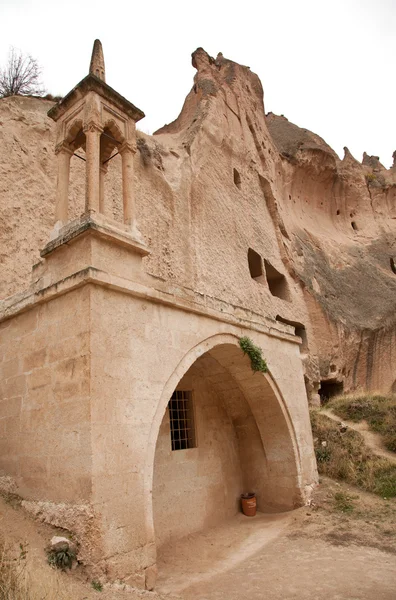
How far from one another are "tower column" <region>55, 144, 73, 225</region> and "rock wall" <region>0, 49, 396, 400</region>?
2859mm

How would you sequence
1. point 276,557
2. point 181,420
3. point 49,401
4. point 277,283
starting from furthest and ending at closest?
1. point 277,283
2. point 181,420
3. point 276,557
4. point 49,401

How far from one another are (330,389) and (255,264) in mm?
6450

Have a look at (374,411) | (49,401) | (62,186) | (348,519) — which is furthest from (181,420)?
→ (374,411)

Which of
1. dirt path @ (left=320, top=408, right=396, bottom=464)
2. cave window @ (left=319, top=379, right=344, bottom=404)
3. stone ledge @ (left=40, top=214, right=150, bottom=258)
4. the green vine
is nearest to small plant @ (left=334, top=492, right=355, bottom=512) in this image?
dirt path @ (left=320, top=408, right=396, bottom=464)

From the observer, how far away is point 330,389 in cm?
1844

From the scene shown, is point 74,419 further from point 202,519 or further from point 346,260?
point 346,260

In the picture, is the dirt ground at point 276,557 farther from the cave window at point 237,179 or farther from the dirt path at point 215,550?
the cave window at point 237,179

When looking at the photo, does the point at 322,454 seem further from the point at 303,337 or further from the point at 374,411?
the point at 303,337

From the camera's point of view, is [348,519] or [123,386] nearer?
[123,386]

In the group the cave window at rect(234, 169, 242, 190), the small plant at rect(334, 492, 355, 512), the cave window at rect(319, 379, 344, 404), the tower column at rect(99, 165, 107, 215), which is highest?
the cave window at rect(234, 169, 242, 190)

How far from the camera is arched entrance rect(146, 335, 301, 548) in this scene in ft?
22.6

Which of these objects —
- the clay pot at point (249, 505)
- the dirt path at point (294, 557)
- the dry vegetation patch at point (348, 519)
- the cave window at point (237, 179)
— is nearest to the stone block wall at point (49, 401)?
the dirt path at point (294, 557)

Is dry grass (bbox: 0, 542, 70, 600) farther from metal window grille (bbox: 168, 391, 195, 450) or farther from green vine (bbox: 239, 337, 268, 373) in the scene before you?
green vine (bbox: 239, 337, 268, 373)

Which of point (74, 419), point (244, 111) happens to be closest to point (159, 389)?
point (74, 419)
